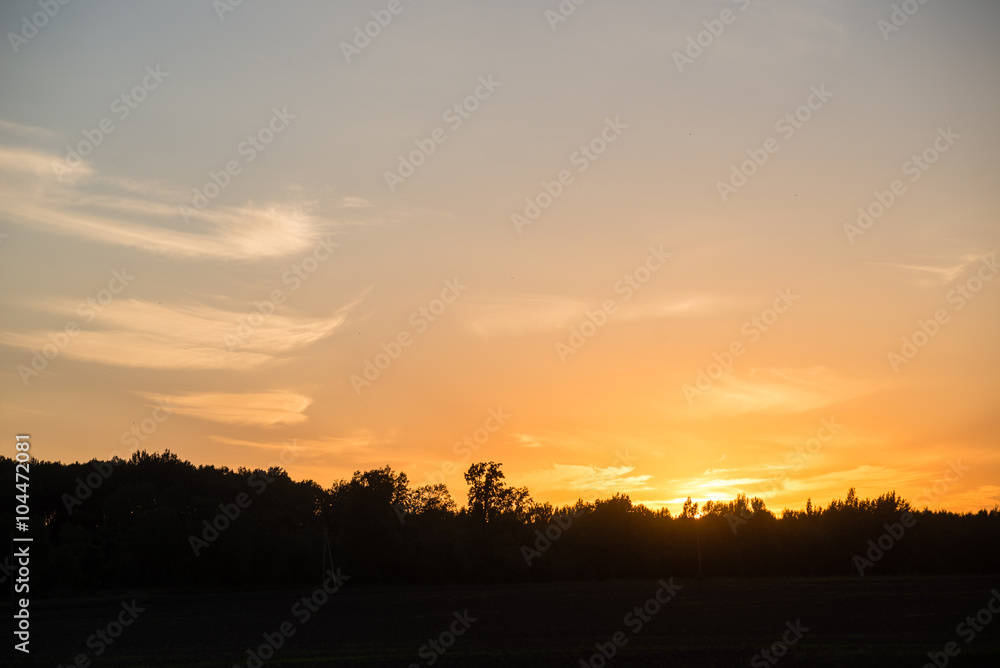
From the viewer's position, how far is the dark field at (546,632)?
85.0 ft

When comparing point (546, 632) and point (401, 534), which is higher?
point (401, 534)

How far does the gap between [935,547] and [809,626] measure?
108 meters

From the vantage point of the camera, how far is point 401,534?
10231 cm

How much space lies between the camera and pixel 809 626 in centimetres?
3478

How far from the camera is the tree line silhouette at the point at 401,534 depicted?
88688mm

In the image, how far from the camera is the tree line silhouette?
291ft

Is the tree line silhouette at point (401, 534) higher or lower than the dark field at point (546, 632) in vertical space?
higher

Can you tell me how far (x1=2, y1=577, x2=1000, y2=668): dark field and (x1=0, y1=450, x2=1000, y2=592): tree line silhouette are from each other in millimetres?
31974

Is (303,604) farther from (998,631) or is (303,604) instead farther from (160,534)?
(998,631)

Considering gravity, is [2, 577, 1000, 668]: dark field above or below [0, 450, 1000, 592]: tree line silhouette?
below

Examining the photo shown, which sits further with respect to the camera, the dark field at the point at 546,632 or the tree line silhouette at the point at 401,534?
the tree line silhouette at the point at 401,534

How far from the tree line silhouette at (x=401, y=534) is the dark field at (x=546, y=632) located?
105ft

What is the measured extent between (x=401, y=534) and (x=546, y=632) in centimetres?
7046

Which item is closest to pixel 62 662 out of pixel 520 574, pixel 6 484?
pixel 6 484
